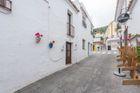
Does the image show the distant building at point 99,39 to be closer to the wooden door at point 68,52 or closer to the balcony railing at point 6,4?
the wooden door at point 68,52

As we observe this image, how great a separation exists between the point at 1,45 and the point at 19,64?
1.09 meters

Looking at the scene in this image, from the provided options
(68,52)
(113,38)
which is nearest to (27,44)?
(68,52)

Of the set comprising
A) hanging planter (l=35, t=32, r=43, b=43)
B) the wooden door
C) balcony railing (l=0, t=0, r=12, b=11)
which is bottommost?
the wooden door

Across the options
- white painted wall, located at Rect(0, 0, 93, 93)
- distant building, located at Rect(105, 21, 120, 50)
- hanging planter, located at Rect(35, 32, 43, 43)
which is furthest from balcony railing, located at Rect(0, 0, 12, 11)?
distant building, located at Rect(105, 21, 120, 50)

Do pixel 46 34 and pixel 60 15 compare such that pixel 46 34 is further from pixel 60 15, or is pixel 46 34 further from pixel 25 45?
pixel 60 15

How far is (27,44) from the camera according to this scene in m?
5.95

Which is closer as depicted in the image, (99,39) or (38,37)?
(38,37)

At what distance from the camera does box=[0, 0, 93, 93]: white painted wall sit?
4801 millimetres

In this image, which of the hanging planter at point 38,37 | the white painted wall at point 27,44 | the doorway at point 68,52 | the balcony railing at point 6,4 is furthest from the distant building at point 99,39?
the balcony railing at point 6,4

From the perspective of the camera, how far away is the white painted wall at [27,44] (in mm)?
4801

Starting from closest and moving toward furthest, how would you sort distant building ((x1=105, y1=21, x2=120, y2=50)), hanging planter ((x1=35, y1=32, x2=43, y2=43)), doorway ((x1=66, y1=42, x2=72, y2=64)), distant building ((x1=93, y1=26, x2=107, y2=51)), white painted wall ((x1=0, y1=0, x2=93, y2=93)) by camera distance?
white painted wall ((x1=0, y1=0, x2=93, y2=93)) → hanging planter ((x1=35, y1=32, x2=43, y2=43)) → doorway ((x1=66, y1=42, x2=72, y2=64)) → distant building ((x1=105, y1=21, x2=120, y2=50)) → distant building ((x1=93, y1=26, x2=107, y2=51))

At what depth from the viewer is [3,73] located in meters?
4.66

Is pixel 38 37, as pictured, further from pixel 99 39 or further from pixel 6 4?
pixel 99 39

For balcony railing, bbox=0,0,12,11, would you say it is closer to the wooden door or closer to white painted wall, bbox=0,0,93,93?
white painted wall, bbox=0,0,93,93
